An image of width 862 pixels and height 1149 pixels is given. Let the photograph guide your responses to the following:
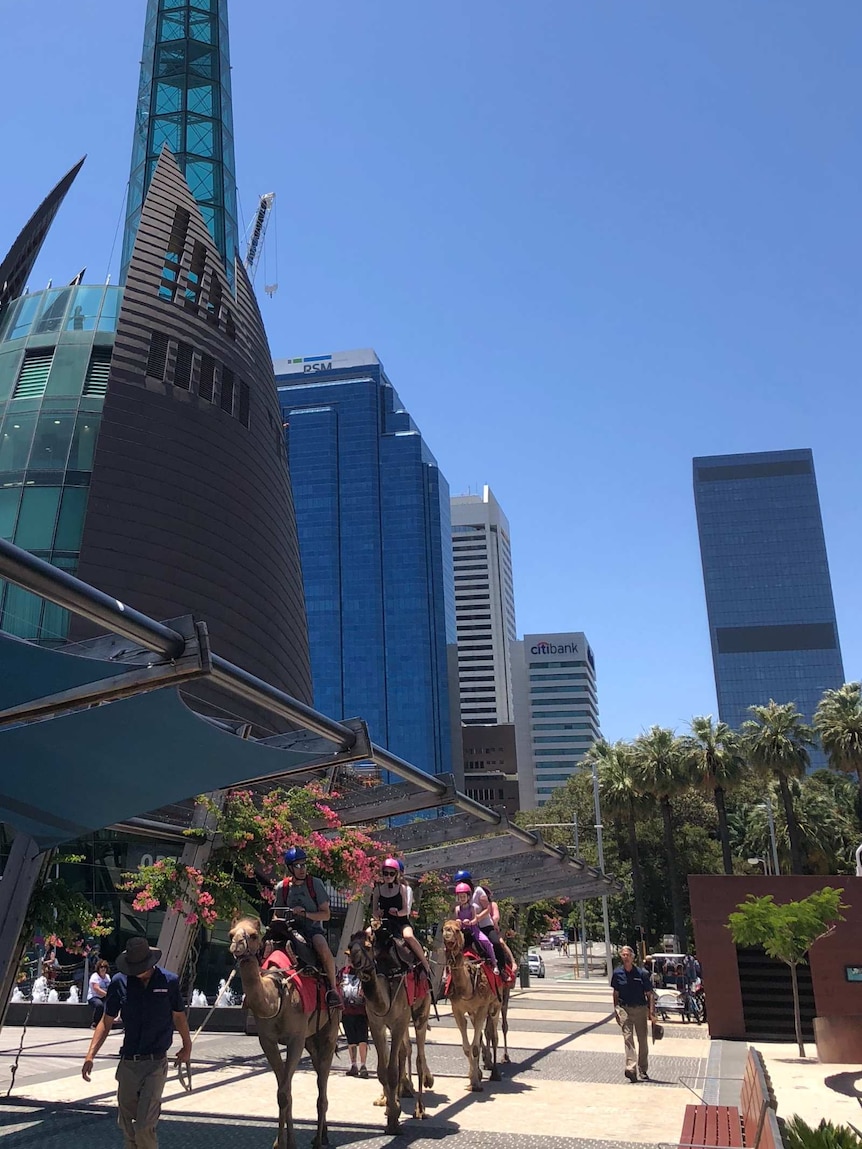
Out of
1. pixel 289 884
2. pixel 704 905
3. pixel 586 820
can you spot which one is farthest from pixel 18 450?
pixel 586 820

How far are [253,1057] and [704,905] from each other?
32.9 ft

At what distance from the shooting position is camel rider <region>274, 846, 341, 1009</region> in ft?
30.5

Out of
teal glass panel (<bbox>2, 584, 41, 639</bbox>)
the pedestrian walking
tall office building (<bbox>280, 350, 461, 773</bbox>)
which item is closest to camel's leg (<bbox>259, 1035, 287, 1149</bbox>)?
the pedestrian walking

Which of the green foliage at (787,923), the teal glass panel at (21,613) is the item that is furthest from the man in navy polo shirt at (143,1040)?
the teal glass panel at (21,613)

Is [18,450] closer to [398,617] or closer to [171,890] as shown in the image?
[171,890]

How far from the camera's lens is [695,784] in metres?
51.4

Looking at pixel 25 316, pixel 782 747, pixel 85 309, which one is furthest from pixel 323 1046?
pixel 782 747

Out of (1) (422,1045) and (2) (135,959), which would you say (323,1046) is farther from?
(2) (135,959)

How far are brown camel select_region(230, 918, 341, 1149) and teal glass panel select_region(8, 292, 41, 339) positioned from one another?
43.2 meters

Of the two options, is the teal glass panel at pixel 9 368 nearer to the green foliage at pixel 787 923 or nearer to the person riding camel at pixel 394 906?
the green foliage at pixel 787 923

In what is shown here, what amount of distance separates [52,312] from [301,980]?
146ft

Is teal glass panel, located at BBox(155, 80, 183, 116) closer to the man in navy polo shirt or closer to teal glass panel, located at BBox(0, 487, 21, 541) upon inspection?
teal glass panel, located at BBox(0, 487, 21, 541)

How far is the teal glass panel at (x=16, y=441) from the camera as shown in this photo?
4041cm

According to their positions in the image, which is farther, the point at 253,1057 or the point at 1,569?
the point at 253,1057
